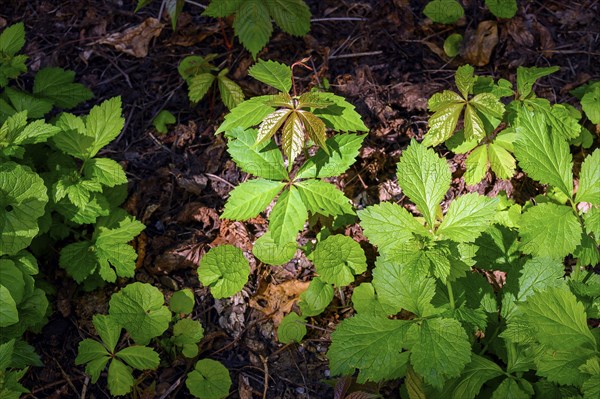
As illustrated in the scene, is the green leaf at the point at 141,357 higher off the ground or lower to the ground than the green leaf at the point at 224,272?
lower

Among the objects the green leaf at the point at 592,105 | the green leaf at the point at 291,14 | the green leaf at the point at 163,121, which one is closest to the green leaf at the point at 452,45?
the green leaf at the point at 592,105

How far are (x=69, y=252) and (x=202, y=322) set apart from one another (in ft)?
2.49

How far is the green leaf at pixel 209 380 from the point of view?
99.7 inches

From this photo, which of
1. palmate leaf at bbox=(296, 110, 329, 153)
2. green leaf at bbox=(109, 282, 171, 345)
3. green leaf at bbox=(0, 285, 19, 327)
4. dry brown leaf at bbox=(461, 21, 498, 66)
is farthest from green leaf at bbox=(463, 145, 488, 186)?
green leaf at bbox=(0, 285, 19, 327)

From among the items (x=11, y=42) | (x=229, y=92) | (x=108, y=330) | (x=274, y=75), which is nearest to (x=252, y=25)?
(x=229, y=92)

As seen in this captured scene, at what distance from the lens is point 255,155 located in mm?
2592

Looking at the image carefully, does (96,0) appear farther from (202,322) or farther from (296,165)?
(202,322)

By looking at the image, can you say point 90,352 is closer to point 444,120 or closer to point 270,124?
point 270,124

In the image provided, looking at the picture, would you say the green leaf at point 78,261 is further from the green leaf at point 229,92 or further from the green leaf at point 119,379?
the green leaf at point 229,92

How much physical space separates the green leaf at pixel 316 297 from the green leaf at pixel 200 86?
1.35 metres

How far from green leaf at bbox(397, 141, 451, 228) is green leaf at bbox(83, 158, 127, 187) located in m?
1.37

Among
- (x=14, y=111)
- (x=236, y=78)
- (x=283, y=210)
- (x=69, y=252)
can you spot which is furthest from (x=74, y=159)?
(x=283, y=210)

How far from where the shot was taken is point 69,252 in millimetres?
2828

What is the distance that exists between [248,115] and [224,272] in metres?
0.77
